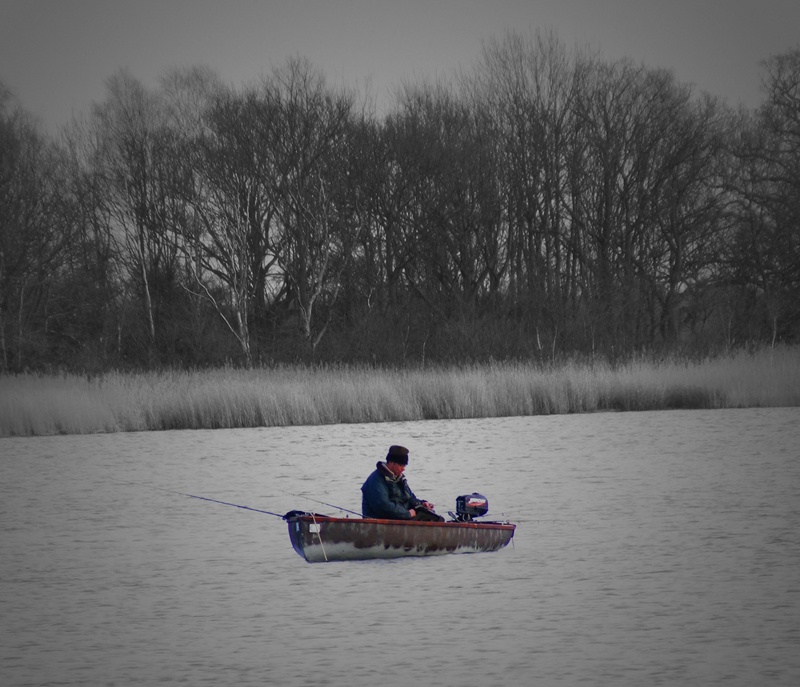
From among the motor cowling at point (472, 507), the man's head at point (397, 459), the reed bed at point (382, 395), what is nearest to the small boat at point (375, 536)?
the motor cowling at point (472, 507)

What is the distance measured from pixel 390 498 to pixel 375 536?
1.13 feet

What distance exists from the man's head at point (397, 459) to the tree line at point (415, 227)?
21.9 meters

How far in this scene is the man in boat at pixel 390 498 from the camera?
9.60m

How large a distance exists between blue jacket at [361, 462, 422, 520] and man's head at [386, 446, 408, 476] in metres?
0.05

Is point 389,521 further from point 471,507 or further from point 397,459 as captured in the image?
point 471,507

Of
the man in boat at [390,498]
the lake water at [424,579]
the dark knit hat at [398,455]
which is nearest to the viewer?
→ the lake water at [424,579]

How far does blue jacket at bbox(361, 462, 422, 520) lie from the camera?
966 centimetres

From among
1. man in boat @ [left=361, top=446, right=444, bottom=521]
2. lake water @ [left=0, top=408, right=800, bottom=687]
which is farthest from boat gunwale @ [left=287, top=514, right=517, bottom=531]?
lake water @ [left=0, top=408, right=800, bottom=687]

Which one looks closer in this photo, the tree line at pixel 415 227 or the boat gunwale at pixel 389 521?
the boat gunwale at pixel 389 521

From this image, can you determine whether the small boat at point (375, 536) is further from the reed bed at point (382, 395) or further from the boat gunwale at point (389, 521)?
the reed bed at point (382, 395)

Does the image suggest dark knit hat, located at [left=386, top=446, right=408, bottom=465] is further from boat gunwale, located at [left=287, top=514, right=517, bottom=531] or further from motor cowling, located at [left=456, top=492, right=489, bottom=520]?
motor cowling, located at [left=456, top=492, right=489, bottom=520]

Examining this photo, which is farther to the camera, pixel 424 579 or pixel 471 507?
pixel 471 507

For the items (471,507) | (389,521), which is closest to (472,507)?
(471,507)

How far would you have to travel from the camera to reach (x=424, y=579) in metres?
9.21
